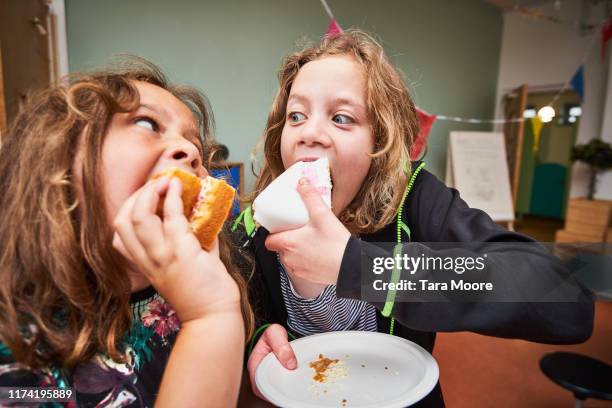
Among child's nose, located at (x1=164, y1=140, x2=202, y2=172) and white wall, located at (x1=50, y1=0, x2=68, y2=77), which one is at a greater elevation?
white wall, located at (x1=50, y1=0, x2=68, y2=77)

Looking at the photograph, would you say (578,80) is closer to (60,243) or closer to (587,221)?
(587,221)

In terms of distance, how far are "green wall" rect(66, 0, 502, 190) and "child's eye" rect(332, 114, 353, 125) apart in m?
0.66

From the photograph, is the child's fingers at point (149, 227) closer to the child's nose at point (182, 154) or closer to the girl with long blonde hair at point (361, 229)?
the child's nose at point (182, 154)

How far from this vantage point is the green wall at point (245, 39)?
1.95 m

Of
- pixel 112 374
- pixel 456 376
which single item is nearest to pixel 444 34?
pixel 456 376

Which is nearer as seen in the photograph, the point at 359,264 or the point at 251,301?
the point at 359,264

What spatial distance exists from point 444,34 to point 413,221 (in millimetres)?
3684

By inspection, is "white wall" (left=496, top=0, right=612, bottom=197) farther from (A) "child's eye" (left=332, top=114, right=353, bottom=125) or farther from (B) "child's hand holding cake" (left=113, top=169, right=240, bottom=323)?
(B) "child's hand holding cake" (left=113, top=169, right=240, bottom=323)

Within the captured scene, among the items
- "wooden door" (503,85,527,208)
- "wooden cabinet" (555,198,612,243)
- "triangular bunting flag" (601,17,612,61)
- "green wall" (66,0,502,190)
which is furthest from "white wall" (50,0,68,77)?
"triangular bunting flag" (601,17,612,61)

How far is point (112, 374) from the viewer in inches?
20.5

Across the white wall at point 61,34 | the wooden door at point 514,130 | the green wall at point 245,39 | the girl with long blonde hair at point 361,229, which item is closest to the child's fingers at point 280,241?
the girl with long blonde hair at point 361,229

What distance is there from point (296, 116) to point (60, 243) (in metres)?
0.47

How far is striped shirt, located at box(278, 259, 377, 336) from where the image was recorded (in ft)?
2.49

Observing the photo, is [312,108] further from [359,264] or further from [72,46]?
[72,46]
